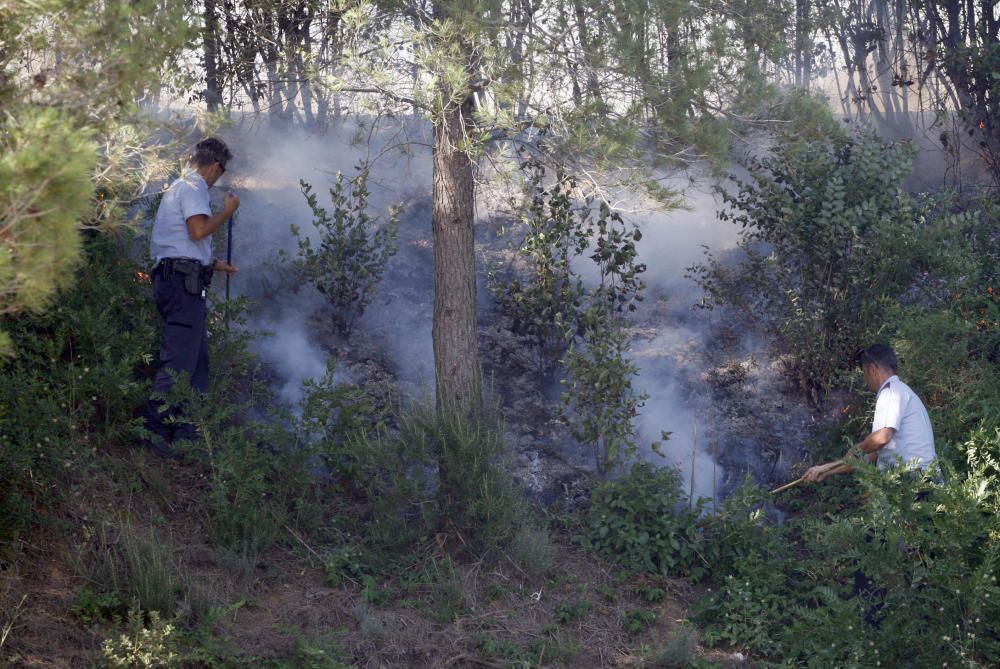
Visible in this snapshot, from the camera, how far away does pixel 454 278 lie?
20.1ft

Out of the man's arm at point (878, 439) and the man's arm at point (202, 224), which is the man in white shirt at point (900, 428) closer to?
the man's arm at point (878, 439)

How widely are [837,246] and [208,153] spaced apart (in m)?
4.69

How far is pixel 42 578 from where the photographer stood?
424 cm

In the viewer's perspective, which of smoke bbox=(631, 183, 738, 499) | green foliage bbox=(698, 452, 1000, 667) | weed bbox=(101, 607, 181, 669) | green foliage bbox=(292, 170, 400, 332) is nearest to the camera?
weed bbox=(101, 607, 181, 669)

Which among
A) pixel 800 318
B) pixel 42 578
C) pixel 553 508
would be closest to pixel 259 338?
pixel 553 508

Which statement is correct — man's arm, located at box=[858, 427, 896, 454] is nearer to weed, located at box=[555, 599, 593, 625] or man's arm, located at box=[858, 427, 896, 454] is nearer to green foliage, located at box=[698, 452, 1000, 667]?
green foliage, located at box=[698, 452, 1000, 667]

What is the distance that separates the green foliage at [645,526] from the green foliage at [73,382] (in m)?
2.81

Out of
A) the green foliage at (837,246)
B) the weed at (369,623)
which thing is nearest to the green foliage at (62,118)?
the weed at (369,623)

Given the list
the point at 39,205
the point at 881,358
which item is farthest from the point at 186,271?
the point at 881,358

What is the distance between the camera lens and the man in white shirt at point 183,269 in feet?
17.5

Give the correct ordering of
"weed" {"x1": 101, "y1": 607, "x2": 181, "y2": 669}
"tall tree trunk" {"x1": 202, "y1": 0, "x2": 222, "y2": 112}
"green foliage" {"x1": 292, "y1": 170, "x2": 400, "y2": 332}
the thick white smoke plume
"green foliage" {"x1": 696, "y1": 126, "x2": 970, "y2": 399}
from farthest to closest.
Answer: "green foliage" {"x1": 292, "y1": 170, "x2": 400, "y2": 332} → the thick white smoke plume → "green foliage" {"x1": 696, "y1": 126, "x2": 970, "y2": 399} → "tall tree trunk" {"x1": 202, "y1": 0, "x2": 222, "y2": 112} → "weed" {"x1": 101, "y1": 607, "x2": 181, "y2": 669}

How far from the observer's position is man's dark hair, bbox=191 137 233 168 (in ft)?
17.5

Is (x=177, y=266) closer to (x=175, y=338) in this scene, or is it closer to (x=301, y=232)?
(x=175, y=338)

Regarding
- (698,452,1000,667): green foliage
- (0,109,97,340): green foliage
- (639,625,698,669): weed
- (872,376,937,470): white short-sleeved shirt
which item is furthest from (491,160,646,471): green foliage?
(0,109,97,340): green foliage
